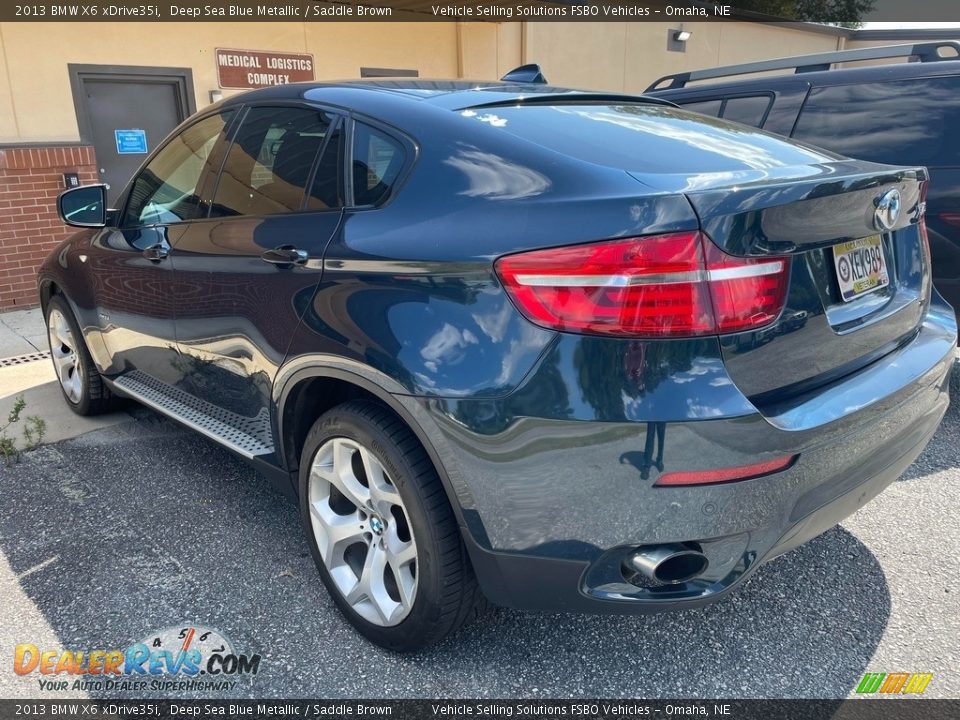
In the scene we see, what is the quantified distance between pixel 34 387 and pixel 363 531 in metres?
3.67

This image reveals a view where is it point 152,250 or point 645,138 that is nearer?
point 645,138

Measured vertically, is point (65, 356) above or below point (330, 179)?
below

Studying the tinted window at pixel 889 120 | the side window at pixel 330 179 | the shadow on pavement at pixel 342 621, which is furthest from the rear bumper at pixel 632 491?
the tinted window at pixel 889 120

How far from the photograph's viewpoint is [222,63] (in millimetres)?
7785

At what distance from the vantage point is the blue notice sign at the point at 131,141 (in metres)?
7.46

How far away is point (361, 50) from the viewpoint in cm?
870

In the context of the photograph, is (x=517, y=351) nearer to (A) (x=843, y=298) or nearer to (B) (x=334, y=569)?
(A) (x=843, y=298)

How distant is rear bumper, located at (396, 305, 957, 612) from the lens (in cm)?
182

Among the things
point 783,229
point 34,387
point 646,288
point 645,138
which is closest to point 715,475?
point 646,288

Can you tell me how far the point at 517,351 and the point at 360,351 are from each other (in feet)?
1.81

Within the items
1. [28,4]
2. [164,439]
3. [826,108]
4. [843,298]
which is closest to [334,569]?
[843,298]

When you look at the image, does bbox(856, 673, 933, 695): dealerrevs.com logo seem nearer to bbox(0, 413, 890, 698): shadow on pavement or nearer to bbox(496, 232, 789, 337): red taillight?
bbox(0, 413, 890, 698): shadow on pavement

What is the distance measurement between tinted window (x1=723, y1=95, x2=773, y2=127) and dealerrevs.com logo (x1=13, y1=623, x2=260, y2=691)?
13.4 feet

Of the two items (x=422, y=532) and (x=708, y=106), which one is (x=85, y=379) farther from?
(x=708, y=106)
